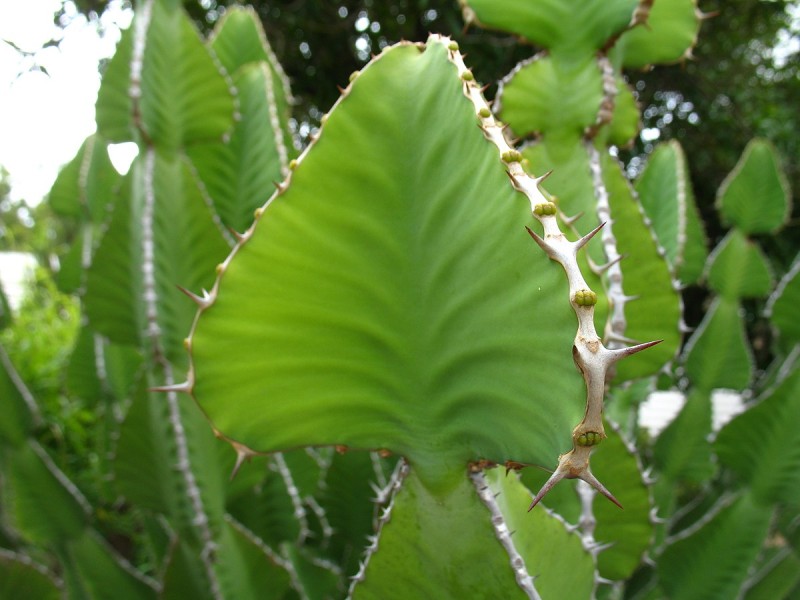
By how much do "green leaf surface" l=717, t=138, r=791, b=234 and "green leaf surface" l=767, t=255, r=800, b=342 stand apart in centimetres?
28

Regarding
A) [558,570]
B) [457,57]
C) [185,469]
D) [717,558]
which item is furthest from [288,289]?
[717,558]

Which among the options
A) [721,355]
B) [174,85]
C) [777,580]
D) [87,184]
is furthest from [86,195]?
[777,580]

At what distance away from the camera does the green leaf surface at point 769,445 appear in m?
1.28

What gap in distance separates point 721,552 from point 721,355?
46 centimetres

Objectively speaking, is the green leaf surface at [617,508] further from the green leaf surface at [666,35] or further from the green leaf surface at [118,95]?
the green leaf surface at [118,95]

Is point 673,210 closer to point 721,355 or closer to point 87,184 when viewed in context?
point 721,355

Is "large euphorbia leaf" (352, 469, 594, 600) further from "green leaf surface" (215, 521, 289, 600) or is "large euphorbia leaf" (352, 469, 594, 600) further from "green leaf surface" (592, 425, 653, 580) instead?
"green leaf surface" (215, 521, 289, 600)

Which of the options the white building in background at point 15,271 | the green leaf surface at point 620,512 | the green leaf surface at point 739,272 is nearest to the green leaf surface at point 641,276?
the green leaf surface at point 620,512

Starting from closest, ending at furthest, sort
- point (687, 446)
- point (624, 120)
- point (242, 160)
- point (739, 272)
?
point (624, 120)
point (242, 160)
point (687, 446)
point (739, 272)

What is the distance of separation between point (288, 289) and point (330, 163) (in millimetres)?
90

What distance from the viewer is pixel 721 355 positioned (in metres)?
1.64

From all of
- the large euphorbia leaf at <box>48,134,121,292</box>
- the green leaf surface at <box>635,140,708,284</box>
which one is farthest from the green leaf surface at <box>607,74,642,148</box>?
the large euphorbia leaf at <box>48,134,121,292</box>

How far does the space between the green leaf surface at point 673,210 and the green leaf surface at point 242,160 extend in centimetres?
72

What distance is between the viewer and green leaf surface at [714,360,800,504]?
1277mm
